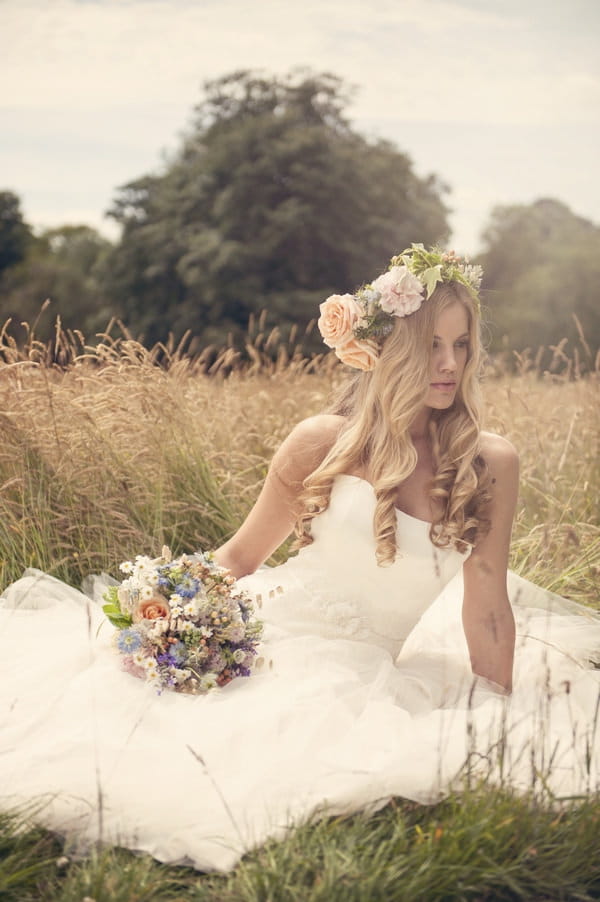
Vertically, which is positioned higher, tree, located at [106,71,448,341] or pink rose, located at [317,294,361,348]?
tree, located at [106,71,448,341]

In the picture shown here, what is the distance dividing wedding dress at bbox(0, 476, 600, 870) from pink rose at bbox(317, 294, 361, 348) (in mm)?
548

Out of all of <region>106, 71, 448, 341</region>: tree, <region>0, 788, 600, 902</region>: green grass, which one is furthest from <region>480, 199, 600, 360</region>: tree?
<region>0, 788, 600, 902</region>: green grass

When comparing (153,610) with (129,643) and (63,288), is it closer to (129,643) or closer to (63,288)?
(129,643)

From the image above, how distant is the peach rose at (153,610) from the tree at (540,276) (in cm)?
2794

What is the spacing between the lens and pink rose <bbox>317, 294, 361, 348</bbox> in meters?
3.48

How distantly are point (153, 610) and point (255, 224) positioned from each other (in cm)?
2614

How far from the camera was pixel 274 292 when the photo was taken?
88.2ft

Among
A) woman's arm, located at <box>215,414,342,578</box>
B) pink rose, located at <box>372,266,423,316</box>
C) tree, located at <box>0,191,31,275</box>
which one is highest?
tree, located at <box>0,191,31,275</box>

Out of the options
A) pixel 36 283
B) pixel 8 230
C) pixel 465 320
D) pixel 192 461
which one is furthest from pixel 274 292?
→ pixel 465 320

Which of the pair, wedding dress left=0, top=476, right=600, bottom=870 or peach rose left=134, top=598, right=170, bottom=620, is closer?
wedding dress left=0, top=476, right=600, bottom=870

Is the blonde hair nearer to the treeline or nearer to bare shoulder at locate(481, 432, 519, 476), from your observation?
bare shoulder at locate(481, 432, 519, 476)

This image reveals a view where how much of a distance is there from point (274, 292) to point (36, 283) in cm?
1065

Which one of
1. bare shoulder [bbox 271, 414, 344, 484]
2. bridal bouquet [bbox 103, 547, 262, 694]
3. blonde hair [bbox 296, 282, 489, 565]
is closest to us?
bridal bouquet [bbox 103, 547, 262, 694]

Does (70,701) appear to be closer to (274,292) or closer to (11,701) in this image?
(11,701)
